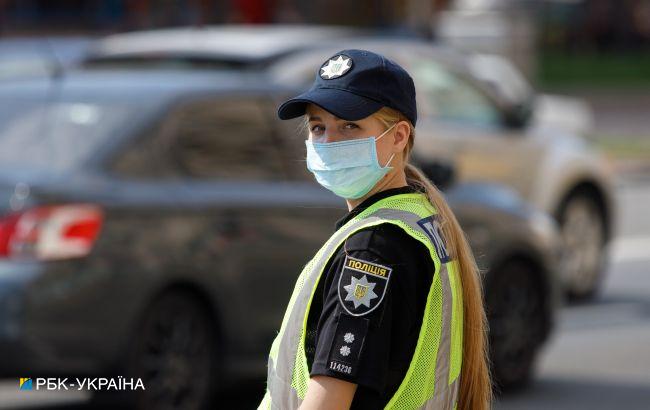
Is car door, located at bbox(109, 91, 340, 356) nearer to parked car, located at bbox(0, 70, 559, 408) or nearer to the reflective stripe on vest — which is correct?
parked car, located at bbox(0, 70, 559, 408)

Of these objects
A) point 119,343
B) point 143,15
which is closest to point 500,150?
point 119,343

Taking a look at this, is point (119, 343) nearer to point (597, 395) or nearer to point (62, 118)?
point (62, 118)

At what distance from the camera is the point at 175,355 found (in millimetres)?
6289

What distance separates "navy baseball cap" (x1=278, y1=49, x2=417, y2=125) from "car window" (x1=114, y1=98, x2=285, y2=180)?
3522mm

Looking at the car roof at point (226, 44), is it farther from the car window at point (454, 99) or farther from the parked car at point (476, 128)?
the car window at point (454, 99)

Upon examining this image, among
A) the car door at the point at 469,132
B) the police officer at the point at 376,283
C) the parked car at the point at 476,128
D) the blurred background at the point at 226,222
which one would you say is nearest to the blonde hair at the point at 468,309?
the police officer at the point at 376,283

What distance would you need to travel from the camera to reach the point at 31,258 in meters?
5.96

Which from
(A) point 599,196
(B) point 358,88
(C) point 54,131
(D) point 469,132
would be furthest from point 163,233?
(A) point 599,196

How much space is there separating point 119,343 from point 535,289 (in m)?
2.68

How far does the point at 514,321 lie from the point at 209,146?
6.23 ft

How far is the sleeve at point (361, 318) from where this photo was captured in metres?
2.75

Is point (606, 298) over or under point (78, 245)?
over

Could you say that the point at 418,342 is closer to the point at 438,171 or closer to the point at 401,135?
the point at 401,135

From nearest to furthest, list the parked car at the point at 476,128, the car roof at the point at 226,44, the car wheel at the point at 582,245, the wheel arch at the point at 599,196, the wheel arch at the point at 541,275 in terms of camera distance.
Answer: the wheel arch at the point at 541,275
the car roof at the point at 226,44
the parked car at the point at 476,128
the car wheel at the point at 582,245
the wheel arch at the point at 599,196
